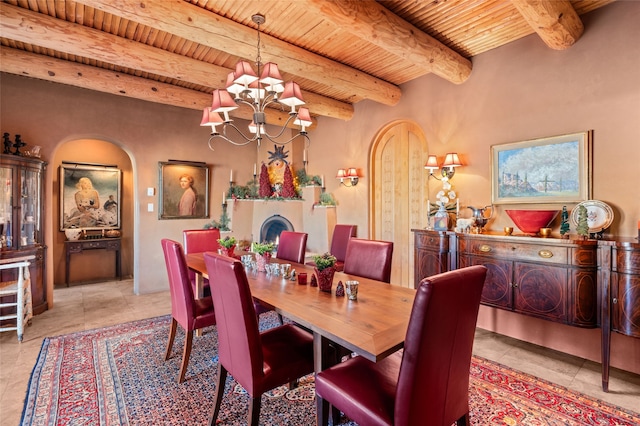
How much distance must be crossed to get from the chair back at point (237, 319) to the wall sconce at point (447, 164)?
9.18 ft

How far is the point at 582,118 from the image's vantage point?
107 inches

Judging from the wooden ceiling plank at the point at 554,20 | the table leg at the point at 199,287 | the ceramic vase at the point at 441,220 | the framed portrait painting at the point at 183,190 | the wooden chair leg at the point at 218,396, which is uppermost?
the wooden ceiling plank at the point at 554,20

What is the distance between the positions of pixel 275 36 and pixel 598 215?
10.5ft

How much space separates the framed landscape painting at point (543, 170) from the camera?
2695 mm

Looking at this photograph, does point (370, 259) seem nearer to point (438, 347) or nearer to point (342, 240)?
point (438, 347)

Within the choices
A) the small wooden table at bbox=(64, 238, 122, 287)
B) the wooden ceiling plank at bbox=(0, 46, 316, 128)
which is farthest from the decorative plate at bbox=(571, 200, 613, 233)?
the small wooden table at bbox=(64, 238, 122, 287)

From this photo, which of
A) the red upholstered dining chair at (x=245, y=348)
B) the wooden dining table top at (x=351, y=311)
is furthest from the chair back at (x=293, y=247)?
the red upholstered dining chair at (x=245, y=348)

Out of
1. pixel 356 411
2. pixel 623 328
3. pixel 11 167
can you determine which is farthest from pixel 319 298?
pixel 11 167

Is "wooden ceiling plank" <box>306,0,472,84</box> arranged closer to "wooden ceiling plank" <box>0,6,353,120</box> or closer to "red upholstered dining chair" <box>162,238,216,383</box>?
"wooden ceiling plank" <box>0,6,353,120</box>

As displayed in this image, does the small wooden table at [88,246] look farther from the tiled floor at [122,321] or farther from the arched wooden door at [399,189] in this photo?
the arched wooden door at [399,189]

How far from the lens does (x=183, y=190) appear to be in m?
5.11

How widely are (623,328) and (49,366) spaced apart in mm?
4257

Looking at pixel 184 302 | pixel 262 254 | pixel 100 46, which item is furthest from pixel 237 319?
pixel 100 46

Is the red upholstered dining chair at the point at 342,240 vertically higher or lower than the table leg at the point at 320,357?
higher
